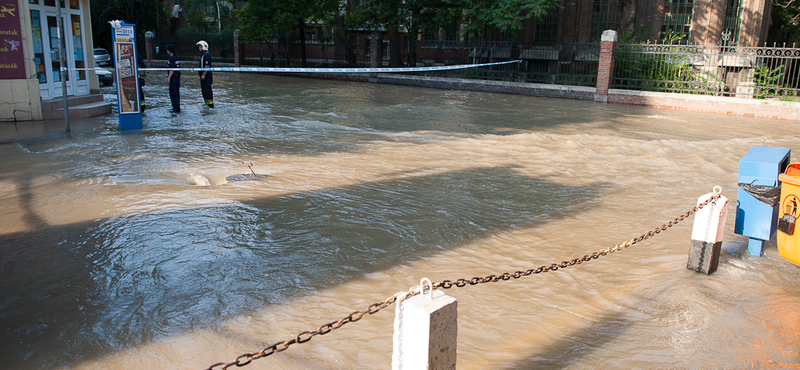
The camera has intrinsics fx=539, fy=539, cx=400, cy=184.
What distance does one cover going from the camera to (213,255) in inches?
209

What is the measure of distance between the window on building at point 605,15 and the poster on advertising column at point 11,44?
2690cm

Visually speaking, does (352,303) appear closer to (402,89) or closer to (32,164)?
(32,164)

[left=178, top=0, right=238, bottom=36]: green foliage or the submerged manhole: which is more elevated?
[left=178, top=0, right=238, bottom=36]: green foliage

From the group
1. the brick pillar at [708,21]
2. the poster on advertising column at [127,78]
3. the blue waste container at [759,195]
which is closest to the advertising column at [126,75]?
the poster on advertising column at [127,78]

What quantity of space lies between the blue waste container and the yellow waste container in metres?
0.26

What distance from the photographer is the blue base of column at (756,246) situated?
546 cm

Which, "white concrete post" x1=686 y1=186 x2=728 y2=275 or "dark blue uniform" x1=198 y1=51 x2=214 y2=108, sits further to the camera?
"dark blue uniform" x1=198 y1=51 x2=214 y2=108

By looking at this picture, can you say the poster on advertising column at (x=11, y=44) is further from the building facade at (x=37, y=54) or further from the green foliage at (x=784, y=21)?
the green foliage at (x=784, y=21)

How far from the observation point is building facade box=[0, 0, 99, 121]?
38.8ft

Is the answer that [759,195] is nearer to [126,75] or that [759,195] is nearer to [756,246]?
[756,246]

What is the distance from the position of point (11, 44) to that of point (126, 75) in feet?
9.96

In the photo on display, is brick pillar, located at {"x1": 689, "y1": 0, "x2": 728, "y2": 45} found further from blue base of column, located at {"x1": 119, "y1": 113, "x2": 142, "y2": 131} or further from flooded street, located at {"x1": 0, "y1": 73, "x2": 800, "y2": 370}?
blue base of column, located at {"x1": 119, "y1": 113, "x2": 142, "y2": 131}

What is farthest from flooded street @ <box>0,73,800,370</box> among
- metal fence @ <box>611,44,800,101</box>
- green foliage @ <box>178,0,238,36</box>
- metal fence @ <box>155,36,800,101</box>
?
green foliage @ <box>178,0,238,36</box>

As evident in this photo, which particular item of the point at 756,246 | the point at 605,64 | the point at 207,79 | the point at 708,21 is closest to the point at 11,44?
the point at 207,79
